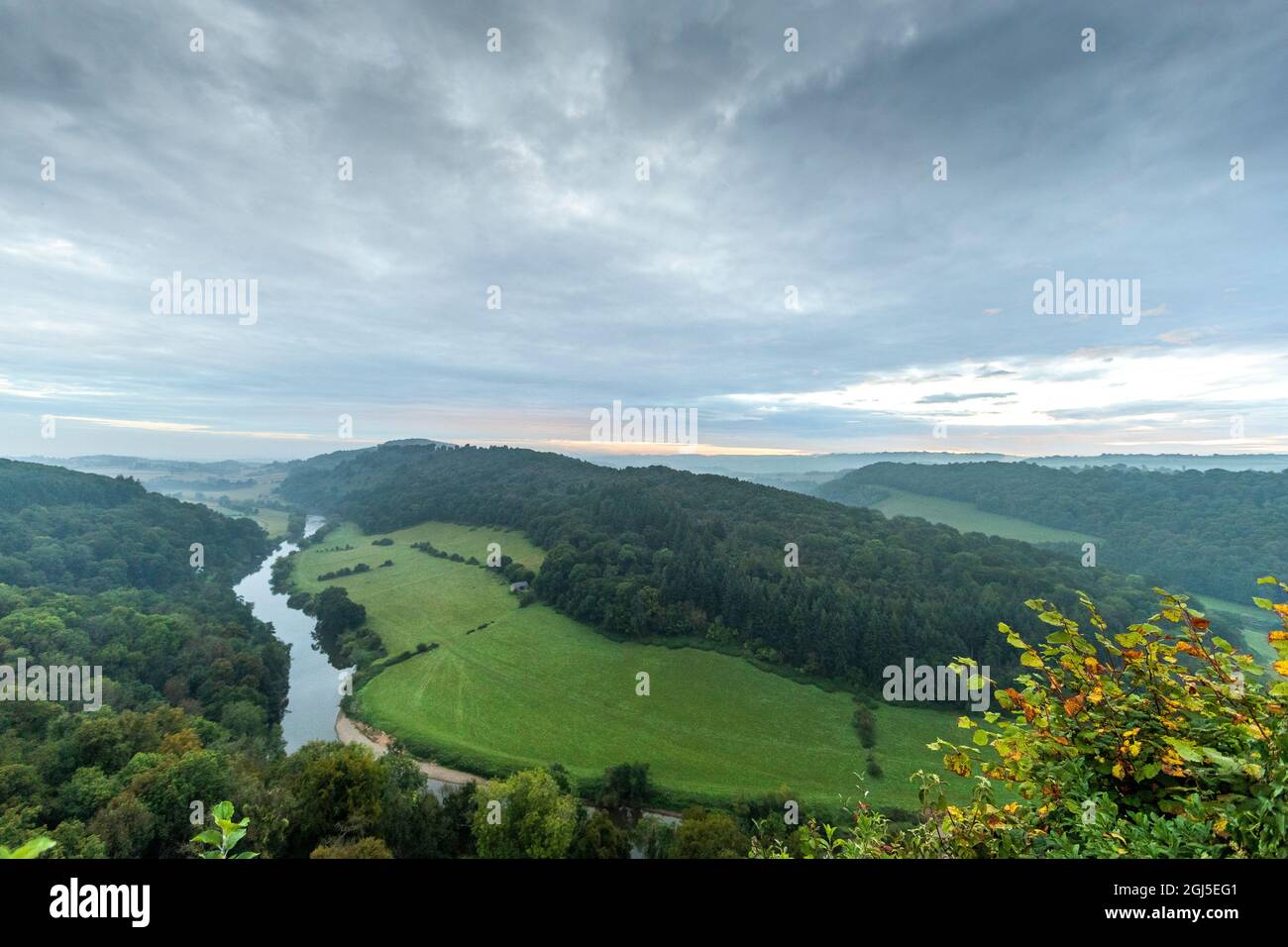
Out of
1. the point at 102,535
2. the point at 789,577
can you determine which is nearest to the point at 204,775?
the point at 789,577

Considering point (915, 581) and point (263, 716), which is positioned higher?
point (915, 581)

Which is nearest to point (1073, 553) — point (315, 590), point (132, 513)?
point (315, 590)

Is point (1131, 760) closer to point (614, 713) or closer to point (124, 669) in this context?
point (614, 713)

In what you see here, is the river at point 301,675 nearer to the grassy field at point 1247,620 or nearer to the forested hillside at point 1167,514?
the grassy field at point 1247,620

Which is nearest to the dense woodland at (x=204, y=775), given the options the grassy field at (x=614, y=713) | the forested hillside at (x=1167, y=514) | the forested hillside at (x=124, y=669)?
the forested hillside at (x=124, y=669)

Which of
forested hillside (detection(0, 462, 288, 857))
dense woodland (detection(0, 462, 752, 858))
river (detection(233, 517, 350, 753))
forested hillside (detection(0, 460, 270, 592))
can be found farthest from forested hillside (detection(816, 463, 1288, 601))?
forested hillside (detection(0, 460, 270, 592))
